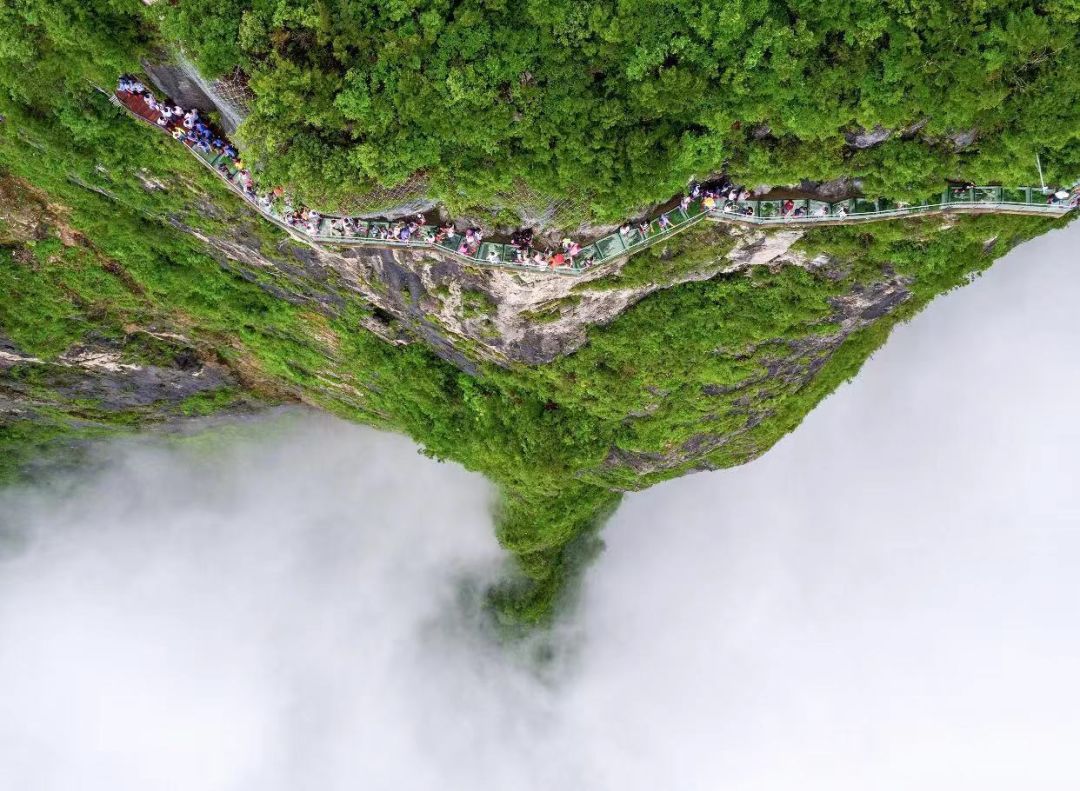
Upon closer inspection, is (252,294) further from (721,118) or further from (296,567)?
(296,567)

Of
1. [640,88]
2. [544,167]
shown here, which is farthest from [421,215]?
[640,88]

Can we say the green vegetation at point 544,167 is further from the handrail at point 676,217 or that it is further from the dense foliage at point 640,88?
the handrail at point 676,217

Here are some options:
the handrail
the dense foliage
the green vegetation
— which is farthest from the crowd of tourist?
the dense foliage

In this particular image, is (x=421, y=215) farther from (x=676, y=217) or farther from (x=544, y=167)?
(x=676, y=217)

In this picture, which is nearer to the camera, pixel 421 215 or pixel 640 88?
pixel 640 88

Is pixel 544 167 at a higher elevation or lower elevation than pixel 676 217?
higher

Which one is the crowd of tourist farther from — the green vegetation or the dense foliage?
the dense foliage
